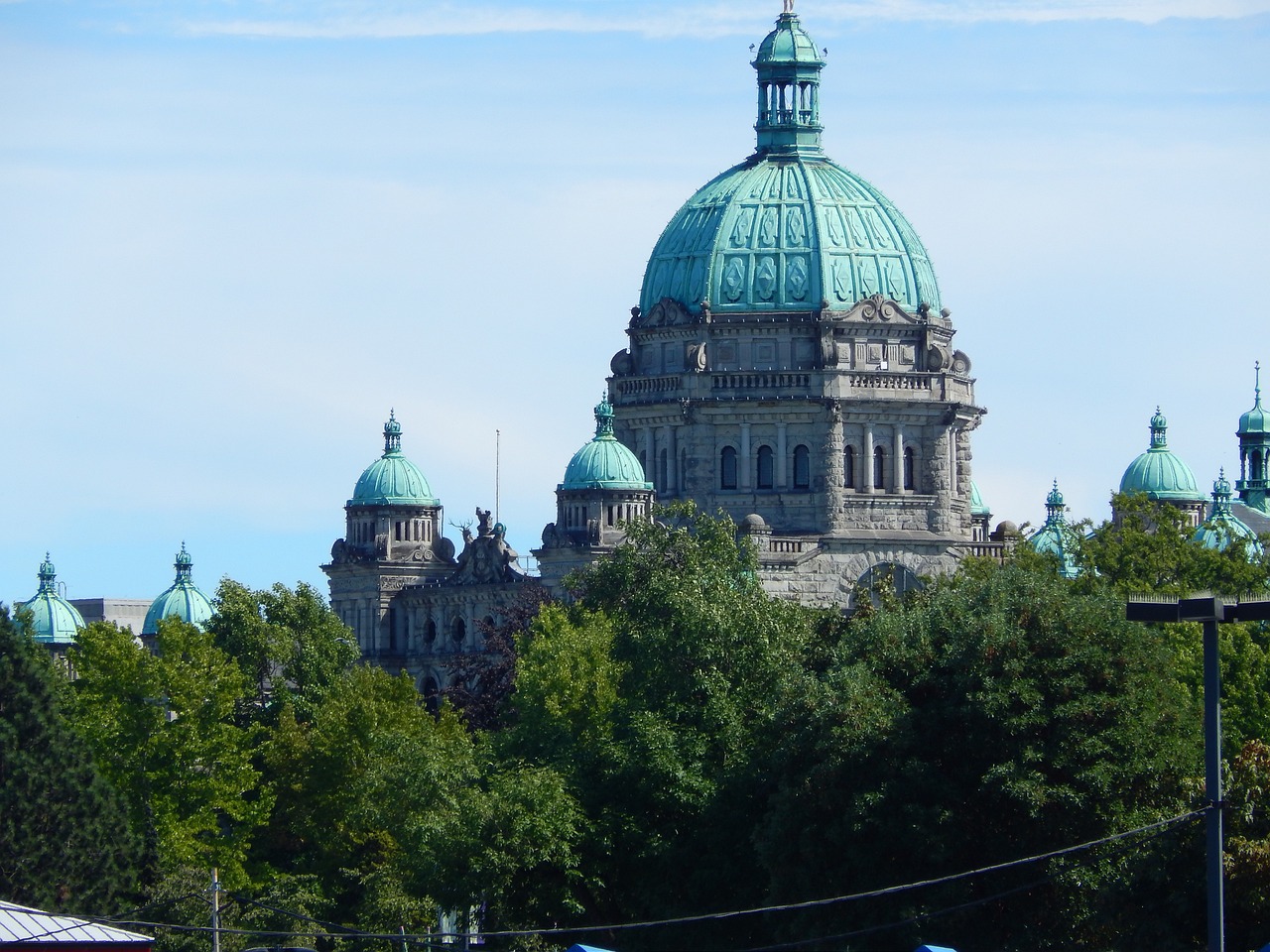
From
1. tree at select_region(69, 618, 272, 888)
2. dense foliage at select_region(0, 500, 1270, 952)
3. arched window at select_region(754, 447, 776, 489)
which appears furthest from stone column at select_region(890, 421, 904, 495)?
tree at select_region(69, 618, 272, 888)

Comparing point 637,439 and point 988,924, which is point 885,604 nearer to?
point 988,924

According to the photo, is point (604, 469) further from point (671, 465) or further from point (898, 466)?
point (898, 466)

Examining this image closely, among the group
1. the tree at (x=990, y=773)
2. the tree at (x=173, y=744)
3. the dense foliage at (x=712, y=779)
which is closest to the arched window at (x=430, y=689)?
the dense foliage at (x=712, y=779)

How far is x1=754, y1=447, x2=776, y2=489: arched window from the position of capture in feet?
552

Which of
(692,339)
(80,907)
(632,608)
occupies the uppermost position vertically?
(692,339)

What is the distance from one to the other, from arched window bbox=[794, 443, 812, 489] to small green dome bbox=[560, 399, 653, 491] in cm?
835

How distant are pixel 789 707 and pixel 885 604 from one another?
16969 mm

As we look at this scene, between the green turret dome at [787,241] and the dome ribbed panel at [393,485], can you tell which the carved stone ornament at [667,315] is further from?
the dome ribbed panel at [393,485]

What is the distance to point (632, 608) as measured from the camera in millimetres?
107562

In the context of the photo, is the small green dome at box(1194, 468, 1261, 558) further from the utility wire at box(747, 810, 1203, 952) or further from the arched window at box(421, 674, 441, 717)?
the utility wire at box(747, 810, 1203, 952)

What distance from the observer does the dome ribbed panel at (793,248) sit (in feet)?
550

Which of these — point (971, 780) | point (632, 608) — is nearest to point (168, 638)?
point (632, 608)

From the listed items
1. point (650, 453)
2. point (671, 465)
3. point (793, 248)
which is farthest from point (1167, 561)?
point (650, 453)

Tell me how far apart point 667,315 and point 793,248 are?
20.1 ft
